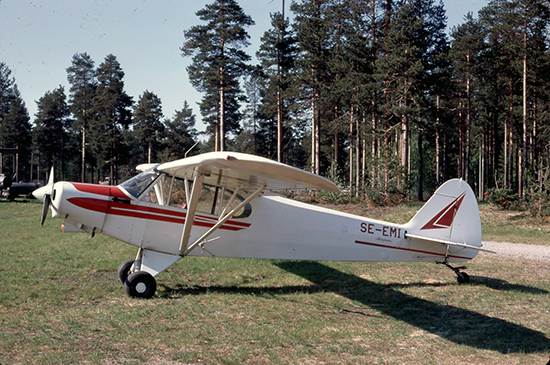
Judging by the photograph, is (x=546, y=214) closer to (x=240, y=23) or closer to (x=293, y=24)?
(x=240, y=23)

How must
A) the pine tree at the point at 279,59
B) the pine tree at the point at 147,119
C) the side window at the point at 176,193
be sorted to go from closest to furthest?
the side window at the point at 176,193 < the pine tree at the point at 279,59 < the pine tree at the point at 147,119

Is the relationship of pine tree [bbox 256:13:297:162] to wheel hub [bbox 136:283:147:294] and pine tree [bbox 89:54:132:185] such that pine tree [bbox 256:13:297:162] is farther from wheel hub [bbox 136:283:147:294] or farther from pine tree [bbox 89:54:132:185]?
wheel hub [bbox 136:283:147:294]

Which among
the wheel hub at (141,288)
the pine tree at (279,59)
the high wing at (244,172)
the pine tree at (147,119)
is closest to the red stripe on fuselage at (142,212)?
the high wing at (244,172)

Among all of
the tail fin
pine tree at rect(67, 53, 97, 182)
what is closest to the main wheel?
the tail fin

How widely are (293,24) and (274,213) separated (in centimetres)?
2323

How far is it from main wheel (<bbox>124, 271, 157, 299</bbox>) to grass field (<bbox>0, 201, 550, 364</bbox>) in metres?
0.23

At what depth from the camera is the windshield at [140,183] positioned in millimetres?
7949

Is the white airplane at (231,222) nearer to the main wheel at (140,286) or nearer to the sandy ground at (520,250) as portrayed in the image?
the main wheel at (140,286)

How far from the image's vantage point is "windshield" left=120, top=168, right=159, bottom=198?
26.1ft

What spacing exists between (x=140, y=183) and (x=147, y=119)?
142ft

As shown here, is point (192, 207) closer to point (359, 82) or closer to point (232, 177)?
point (232, 177)

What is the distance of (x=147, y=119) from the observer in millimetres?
49000

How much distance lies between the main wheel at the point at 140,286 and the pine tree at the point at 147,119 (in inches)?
1655

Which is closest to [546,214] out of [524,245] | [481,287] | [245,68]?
[524,245]
